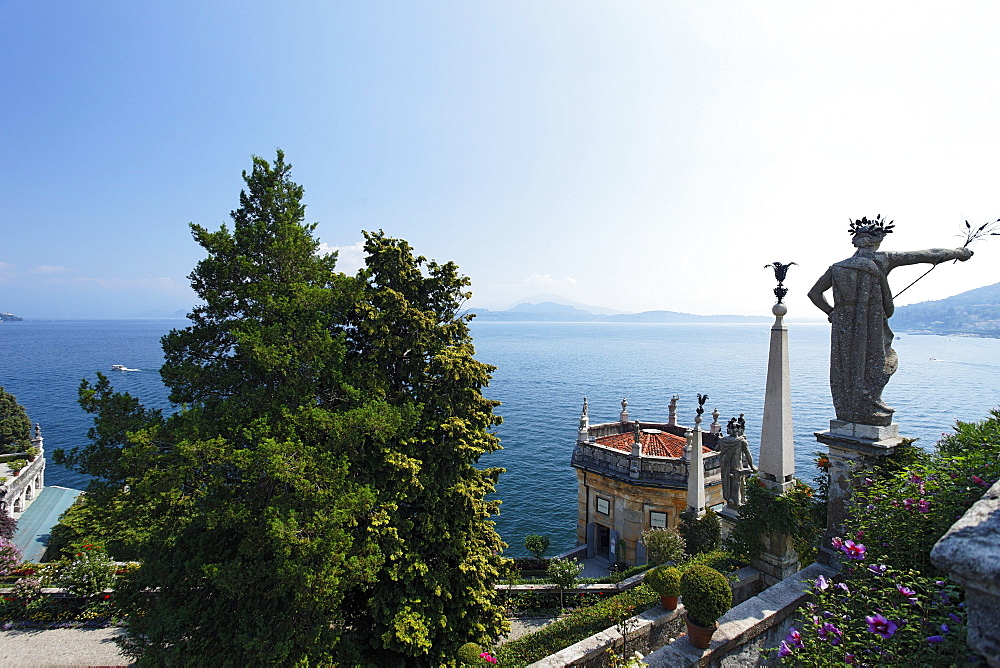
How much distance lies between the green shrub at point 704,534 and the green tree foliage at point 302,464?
6.79 metres

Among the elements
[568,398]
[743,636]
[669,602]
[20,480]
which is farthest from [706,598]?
[568,398]

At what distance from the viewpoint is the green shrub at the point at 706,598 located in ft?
25.8

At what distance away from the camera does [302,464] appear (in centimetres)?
877

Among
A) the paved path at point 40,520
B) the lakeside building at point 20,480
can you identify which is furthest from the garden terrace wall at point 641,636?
the lakeside building at point 20,480

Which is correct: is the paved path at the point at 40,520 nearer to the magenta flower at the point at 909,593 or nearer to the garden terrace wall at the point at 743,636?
the garden terrace wall at the point at 743,636

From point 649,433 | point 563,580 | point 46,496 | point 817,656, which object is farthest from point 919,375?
point 46,496

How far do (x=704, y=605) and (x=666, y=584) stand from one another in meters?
1.79

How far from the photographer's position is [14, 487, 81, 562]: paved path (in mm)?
26173

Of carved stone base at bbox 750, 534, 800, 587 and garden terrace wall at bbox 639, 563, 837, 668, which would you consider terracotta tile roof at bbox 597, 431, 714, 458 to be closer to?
carved stone base at bbox 750, 534, 800, 587

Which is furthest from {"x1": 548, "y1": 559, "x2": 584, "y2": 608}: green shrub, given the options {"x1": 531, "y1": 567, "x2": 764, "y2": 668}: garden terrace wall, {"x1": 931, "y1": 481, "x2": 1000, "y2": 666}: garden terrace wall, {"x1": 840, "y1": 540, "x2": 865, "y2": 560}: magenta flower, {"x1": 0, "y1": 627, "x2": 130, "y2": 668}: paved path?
{"x1": 931, "y1": 481, "x2": 1000, "y2": 666}: garden terrace wall

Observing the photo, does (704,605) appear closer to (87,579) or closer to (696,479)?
(696,479)

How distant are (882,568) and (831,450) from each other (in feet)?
16.3

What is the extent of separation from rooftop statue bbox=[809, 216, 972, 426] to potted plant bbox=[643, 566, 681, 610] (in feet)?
15.8

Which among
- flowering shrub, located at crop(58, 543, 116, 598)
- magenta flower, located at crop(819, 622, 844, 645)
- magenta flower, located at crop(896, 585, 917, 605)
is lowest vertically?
flowering shrub, located at crop(58, 543, 116, 598)
